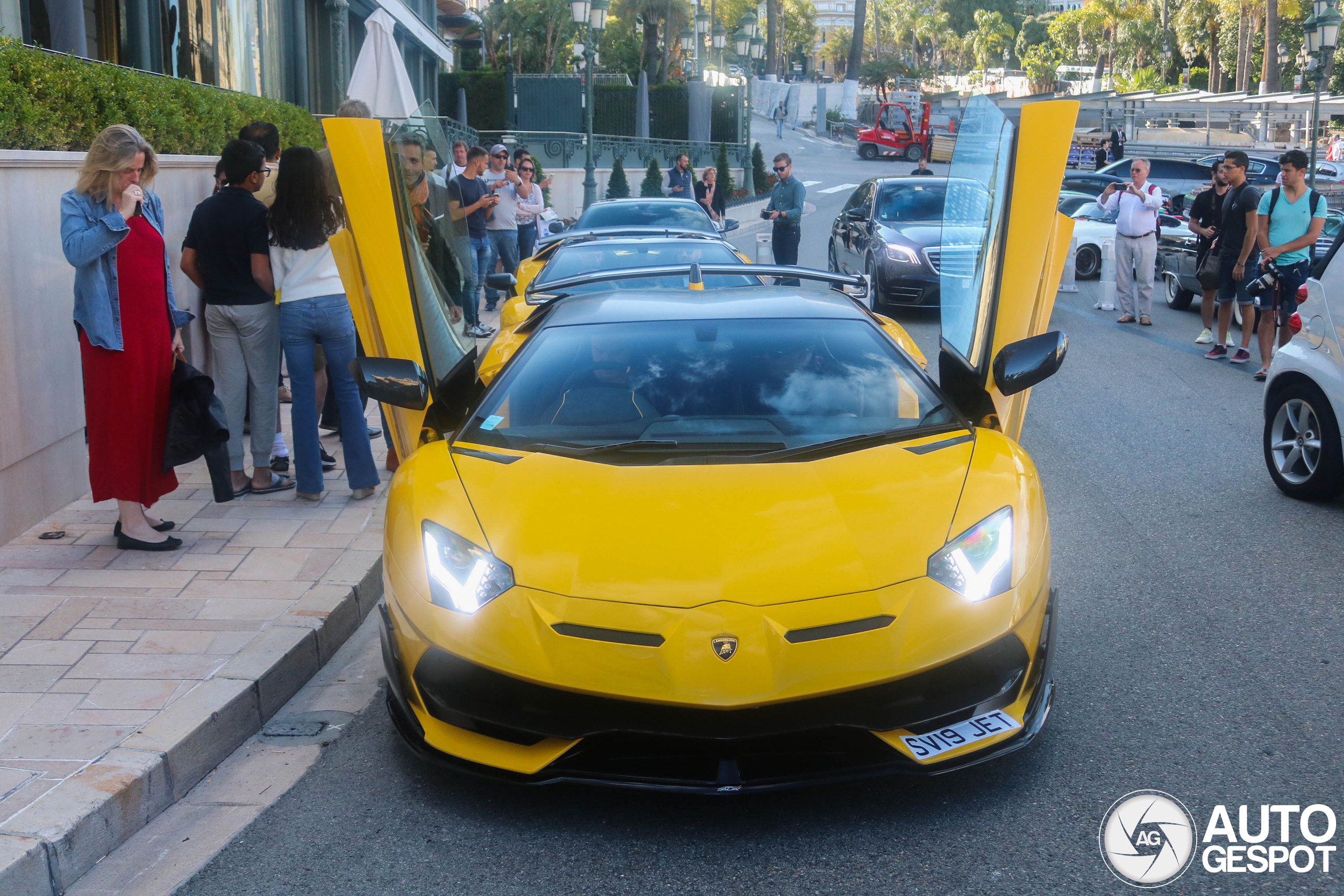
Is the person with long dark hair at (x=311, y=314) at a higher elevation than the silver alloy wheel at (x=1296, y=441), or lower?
higher

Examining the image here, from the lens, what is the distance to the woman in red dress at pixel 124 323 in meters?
5.16

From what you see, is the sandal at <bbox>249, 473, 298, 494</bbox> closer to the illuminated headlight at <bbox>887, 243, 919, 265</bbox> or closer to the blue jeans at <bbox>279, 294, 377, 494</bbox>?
the blue jeans at <bbox>279, 294, 377, 494</bbox>

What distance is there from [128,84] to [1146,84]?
82635 mm

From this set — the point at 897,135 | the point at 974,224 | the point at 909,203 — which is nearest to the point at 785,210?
the point at 909,203

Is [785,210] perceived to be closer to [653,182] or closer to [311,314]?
[311,314]

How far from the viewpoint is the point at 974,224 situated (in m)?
4.78

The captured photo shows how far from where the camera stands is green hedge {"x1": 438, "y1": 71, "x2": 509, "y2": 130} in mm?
52125

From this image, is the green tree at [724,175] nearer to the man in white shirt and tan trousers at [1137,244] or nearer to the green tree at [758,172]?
the green tree at [758,172]

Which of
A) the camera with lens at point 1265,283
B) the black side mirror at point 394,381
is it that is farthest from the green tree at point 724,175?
the black side mirror at point 394,381

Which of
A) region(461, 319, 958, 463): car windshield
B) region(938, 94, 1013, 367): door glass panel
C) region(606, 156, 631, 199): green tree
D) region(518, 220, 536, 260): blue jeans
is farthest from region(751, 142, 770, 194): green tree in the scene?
region(461, 319, 958, 463): car windshield

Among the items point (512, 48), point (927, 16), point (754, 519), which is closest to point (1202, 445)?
point (754, 519)

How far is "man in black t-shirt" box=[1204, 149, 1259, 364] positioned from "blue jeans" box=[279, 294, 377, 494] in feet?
24.6

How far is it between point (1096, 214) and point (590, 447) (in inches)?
659

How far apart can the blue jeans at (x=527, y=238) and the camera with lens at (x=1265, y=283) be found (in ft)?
28.7
